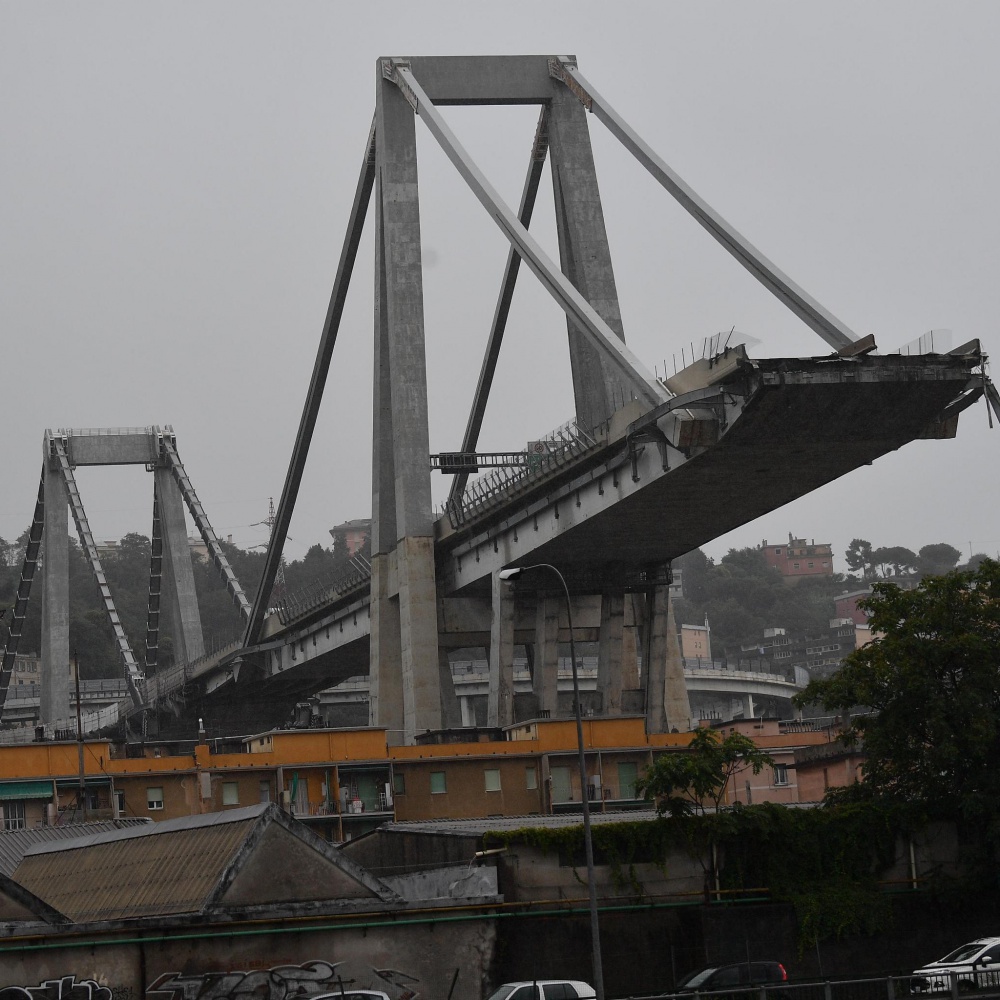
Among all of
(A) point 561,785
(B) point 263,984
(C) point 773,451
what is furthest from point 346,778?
(B) point 263,984

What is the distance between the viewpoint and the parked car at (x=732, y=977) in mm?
38062

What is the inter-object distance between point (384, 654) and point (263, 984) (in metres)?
49.0

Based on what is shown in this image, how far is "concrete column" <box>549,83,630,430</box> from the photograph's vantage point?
8112 cm

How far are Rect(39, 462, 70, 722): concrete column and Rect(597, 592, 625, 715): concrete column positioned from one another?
61.6 m

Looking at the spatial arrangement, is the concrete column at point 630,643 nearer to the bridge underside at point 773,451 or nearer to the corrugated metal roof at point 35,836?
the bridge underside at point 773,451

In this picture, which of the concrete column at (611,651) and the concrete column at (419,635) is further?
the concrete column at (611,651)

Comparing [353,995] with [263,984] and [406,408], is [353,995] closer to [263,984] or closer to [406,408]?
[263,984]


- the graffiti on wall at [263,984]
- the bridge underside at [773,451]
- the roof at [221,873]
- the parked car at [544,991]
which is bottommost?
the parked car at [544,991]

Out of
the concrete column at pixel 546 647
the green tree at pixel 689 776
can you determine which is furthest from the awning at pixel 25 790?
the green tree at pixel 689 776

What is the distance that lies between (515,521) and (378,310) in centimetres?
1685

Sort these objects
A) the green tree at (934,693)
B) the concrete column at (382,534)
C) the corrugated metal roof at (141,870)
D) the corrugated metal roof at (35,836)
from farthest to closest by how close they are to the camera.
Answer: the concrete column at (382,534) → the green tree at (934,693) → the corrugated metal roof at (35,836) → the corrugated metal roof at (141,870)

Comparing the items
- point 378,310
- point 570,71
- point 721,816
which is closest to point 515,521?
point 378,310

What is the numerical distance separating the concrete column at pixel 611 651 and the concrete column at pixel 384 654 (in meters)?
9.74

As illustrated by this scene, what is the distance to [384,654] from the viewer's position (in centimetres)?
8319
